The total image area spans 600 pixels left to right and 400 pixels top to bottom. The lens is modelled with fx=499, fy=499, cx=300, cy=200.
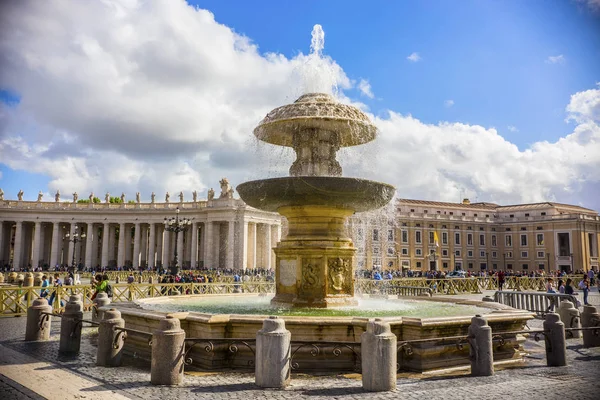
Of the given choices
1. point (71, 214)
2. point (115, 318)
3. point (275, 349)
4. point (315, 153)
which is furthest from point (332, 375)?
point (71, 214)

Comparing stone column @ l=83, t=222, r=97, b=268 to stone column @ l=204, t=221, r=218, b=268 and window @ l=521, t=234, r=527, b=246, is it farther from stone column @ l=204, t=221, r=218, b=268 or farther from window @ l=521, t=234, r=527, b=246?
window @ l=521, t=234, r=527, b=246

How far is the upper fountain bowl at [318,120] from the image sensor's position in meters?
13.0

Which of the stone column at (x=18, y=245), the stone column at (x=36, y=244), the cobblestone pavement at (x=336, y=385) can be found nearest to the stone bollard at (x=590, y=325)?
the cobblestone pavement at (x=336, y=385)

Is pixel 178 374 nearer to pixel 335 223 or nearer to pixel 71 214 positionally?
pixel 335 223

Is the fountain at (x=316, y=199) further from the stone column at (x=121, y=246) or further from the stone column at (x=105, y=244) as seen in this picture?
the stone column at (x=105, y=244)

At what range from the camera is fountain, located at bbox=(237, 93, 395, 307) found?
11961 mm

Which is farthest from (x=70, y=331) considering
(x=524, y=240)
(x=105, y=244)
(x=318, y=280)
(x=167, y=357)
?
(x=524, y=240)

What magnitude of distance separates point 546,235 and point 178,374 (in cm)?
9966

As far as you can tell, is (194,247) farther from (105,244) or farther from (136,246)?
(105,244)

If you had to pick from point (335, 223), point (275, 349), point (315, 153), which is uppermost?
point (315, 153)

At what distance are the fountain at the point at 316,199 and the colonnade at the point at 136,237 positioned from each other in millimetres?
68494

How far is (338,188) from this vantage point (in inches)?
462

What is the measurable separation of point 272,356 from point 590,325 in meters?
9.14

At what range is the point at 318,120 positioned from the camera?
42.9 feet
